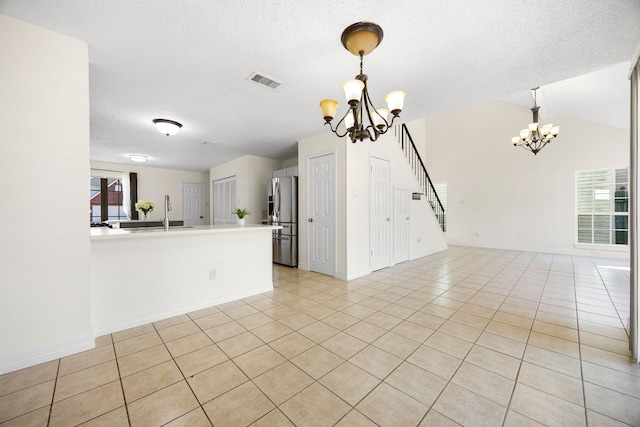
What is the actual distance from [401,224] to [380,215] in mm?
907

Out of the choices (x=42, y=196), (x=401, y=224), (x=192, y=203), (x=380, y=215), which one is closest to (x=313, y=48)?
(x=42, y=196)

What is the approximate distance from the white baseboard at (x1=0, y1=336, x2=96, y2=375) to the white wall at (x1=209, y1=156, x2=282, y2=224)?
4211mm

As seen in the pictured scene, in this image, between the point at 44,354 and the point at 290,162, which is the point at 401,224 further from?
the point at 44,354

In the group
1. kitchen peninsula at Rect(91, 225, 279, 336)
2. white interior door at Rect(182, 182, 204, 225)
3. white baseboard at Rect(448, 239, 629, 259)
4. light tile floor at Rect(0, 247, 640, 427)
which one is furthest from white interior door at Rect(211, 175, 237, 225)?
white baseboard at Rect(448, 239, 629, 259)

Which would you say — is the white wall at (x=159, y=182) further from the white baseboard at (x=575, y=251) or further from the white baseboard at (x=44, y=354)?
the white baseboard at (x=575, y=251)

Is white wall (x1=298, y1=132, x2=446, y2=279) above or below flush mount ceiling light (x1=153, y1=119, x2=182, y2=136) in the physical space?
below

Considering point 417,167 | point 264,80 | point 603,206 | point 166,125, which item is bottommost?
point 603,206

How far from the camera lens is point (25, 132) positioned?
5.97ft

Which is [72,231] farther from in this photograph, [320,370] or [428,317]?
[428,317]

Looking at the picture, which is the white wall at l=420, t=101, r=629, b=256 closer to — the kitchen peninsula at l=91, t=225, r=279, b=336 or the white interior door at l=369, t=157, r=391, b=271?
the white interior door at l=369, t=157, r=391, b=271

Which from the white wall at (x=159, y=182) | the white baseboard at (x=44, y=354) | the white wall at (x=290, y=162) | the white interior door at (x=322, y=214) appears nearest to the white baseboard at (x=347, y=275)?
the white interior door at (x=322, y=214)

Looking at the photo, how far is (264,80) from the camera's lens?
2.61 m

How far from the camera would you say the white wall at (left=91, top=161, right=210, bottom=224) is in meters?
7.20

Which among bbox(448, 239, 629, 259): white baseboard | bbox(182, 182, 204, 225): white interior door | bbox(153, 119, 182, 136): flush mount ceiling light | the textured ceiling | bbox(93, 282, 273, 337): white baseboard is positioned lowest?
bbox(93, 282, 273, 337): white baseboard
